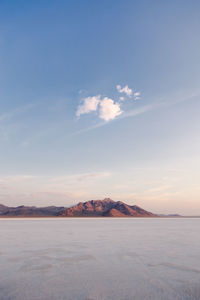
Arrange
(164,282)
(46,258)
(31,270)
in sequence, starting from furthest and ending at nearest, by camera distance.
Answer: (46,258), (31,270), (164,282)

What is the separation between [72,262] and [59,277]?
2.18 metres

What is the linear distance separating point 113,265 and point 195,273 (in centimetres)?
292

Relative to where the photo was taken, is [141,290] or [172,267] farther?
[172,267]

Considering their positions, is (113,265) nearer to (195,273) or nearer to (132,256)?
(132,256)

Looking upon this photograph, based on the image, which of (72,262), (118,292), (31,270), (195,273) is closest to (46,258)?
(72,262)

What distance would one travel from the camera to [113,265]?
8672 mm

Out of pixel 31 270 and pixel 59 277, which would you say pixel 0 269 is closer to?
pixel 31 270

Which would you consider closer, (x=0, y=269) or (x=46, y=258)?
(x=0, y=269)

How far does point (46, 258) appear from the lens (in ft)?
32.4

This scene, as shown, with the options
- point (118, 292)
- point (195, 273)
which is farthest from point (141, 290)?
point (195, 273)

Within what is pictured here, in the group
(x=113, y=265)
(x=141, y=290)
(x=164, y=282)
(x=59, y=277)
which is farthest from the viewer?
(x=113, y=265)

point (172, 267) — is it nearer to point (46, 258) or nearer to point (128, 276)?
point (128, 276)

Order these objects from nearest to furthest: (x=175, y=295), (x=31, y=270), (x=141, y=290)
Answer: (x=175, y=295) < (x=141, y=290) < (x=31, y=270)

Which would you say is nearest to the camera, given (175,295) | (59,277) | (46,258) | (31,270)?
(175,295)
